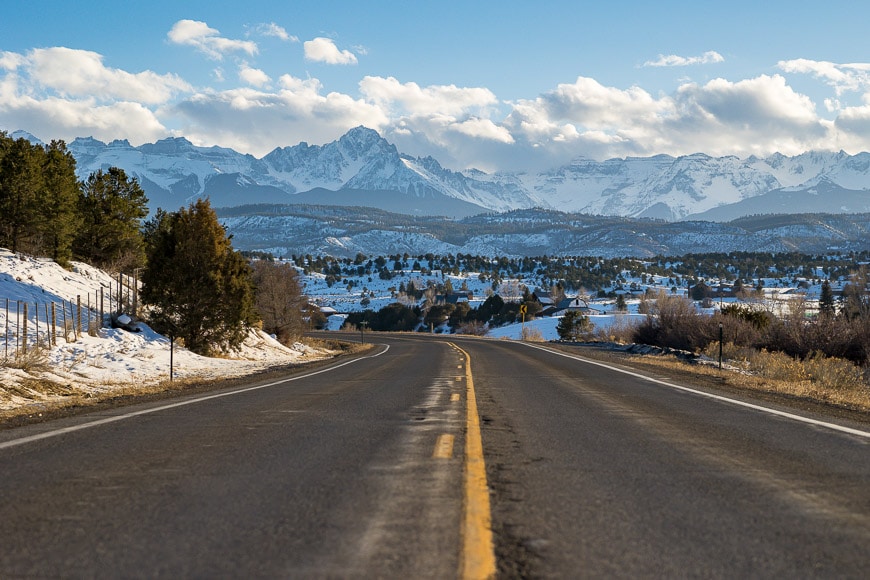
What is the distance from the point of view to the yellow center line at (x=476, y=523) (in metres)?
3.66

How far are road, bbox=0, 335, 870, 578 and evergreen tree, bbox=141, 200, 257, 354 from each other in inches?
795

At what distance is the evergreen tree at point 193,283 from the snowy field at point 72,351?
4.93 feet

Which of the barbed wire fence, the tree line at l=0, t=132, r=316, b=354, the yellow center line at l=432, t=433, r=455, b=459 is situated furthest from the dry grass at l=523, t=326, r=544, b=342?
the yellow center line at l=432, t=433, r=455, b=459

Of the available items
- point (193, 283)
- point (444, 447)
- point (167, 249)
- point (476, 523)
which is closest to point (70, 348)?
point (193, 283)

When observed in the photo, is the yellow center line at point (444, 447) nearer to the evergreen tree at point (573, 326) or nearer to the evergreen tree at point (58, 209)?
the evergreen tree at point (58, 209)

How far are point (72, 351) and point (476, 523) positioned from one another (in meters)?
19.1

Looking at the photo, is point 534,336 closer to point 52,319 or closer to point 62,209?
point 62,209

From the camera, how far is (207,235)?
2986 centimetres

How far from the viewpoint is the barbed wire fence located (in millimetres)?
18797

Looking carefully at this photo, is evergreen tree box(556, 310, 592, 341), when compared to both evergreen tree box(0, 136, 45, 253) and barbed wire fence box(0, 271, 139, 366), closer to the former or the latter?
barbed wire fence box(0, 271, 139, 366)

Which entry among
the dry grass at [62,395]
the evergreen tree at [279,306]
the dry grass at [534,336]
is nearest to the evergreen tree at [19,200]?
the dry grass at [62,395]

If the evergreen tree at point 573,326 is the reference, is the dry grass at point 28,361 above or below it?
above

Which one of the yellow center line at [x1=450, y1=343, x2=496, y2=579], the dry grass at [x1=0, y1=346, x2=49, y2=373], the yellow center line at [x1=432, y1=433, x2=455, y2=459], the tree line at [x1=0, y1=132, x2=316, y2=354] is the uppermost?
the tree line at [x1=0, y1=132, x2=316, y2=354]

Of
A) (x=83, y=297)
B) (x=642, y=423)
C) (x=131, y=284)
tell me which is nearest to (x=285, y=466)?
(x=642, y=423)
